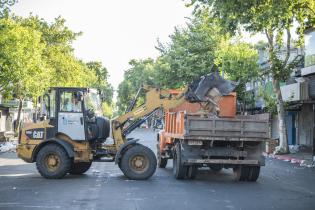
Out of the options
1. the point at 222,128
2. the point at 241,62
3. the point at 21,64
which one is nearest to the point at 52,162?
the point at 222,128

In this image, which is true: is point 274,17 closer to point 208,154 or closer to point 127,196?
point 208,154

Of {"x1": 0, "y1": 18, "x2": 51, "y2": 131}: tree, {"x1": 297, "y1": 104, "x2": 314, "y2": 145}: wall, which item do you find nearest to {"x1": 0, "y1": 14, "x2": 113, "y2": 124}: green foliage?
{"x1": 0, "y1": 18, "x2": 51, "y2": 131}: tree

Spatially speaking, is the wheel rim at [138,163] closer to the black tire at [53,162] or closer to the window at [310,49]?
the black tire at [53,162]

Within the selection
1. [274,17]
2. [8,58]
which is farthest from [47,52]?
[274,17]

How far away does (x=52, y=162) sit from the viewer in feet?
54.1

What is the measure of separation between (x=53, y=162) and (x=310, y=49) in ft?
73.2

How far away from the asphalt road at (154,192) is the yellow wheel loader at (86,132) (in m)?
0.53

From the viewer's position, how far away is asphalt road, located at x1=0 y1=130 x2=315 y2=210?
36.8 feet

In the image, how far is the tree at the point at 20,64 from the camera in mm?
39969

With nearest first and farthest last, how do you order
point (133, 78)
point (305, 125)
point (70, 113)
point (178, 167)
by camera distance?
point (178, 167) < point (70, 113) < point (305, 125) < point (133, 78)

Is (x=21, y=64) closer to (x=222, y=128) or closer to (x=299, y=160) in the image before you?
(x=299, y=160)

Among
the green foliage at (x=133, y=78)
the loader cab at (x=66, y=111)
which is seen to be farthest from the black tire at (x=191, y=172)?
the green foliage at (x=133, y=78)

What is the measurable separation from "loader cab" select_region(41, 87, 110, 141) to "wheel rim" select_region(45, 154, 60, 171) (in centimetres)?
75

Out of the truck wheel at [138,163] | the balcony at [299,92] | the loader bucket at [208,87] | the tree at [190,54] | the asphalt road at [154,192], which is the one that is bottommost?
the asphalt road at [154,192]
